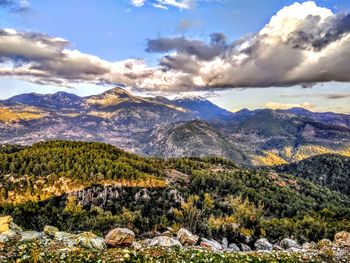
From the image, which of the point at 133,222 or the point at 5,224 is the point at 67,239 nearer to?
the point at 5,224

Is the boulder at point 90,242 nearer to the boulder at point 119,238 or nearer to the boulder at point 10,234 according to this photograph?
the boulder at point 119,238

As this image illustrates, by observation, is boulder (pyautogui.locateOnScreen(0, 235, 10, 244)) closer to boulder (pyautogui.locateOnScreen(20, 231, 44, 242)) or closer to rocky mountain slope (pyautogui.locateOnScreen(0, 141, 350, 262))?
rocky mountain slope (pyautogui.locateOnScreen(0, 141, 350, 262))

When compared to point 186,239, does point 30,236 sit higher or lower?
higher

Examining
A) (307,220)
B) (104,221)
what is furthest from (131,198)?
(307,220)

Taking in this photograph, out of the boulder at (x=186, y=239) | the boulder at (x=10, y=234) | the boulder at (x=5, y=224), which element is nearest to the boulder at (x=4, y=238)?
the boulder at (x=10, y=234)

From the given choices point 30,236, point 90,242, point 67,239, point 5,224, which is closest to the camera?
point 90,242

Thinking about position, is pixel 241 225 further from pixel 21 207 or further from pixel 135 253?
pixel 135 253

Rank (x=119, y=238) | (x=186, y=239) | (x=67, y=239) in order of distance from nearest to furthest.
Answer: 1. (x=67, y=239)
2. (x=119, y=238)
3. (x=186, y=239)

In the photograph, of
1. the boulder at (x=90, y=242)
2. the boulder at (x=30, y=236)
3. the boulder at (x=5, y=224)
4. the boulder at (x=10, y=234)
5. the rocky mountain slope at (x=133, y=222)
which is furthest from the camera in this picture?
the boulder at (x=5, y=224)

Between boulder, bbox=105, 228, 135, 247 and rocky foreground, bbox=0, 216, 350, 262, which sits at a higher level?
rocky foreground, bbox=0, 216, 350, 262

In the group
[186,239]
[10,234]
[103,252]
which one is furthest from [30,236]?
[186,239]

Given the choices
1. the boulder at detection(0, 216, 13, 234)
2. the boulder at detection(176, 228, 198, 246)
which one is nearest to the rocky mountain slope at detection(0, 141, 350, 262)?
the boulder at detection(176, 228, 198, 246)

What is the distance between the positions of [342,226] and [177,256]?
354 ft

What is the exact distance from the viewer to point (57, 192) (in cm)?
18912
